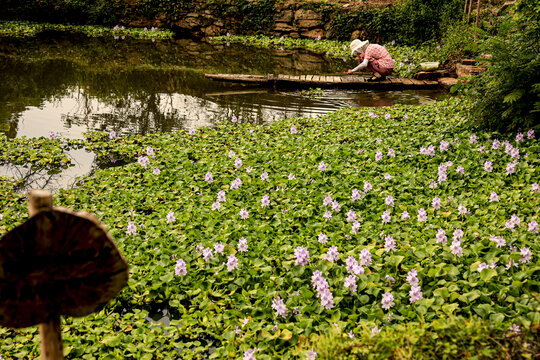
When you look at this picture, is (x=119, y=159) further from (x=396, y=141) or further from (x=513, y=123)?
(x=513, y=123)

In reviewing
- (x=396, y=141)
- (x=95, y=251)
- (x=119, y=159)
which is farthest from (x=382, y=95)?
(x=95, y=251)

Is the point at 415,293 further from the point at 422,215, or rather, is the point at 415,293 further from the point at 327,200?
the point at 327,200

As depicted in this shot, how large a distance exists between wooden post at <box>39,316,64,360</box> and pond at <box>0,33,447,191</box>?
475cm

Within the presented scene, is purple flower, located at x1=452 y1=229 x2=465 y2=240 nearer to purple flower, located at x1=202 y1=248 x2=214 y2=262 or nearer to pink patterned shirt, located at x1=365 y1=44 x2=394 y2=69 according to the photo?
purple flower, located at x1=202 y1=248 x2=214 y2=262

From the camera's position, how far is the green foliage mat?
293cm

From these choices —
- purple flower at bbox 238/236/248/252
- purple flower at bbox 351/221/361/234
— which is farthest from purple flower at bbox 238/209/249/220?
purple flower at bbox 351/221/361/234

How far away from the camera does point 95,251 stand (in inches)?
61.1

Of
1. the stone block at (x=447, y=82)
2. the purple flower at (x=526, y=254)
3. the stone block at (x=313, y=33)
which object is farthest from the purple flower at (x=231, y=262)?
the stone block at (x=313, y=33)

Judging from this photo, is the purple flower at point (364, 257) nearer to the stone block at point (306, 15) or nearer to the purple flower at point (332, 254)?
the purple flower at point (332, 254)

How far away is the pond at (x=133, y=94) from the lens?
8078 mm

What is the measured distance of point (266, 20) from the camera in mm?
19531

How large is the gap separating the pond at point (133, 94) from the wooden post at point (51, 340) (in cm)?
475

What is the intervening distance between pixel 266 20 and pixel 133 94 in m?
11.0

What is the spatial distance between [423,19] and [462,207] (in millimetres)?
13449
